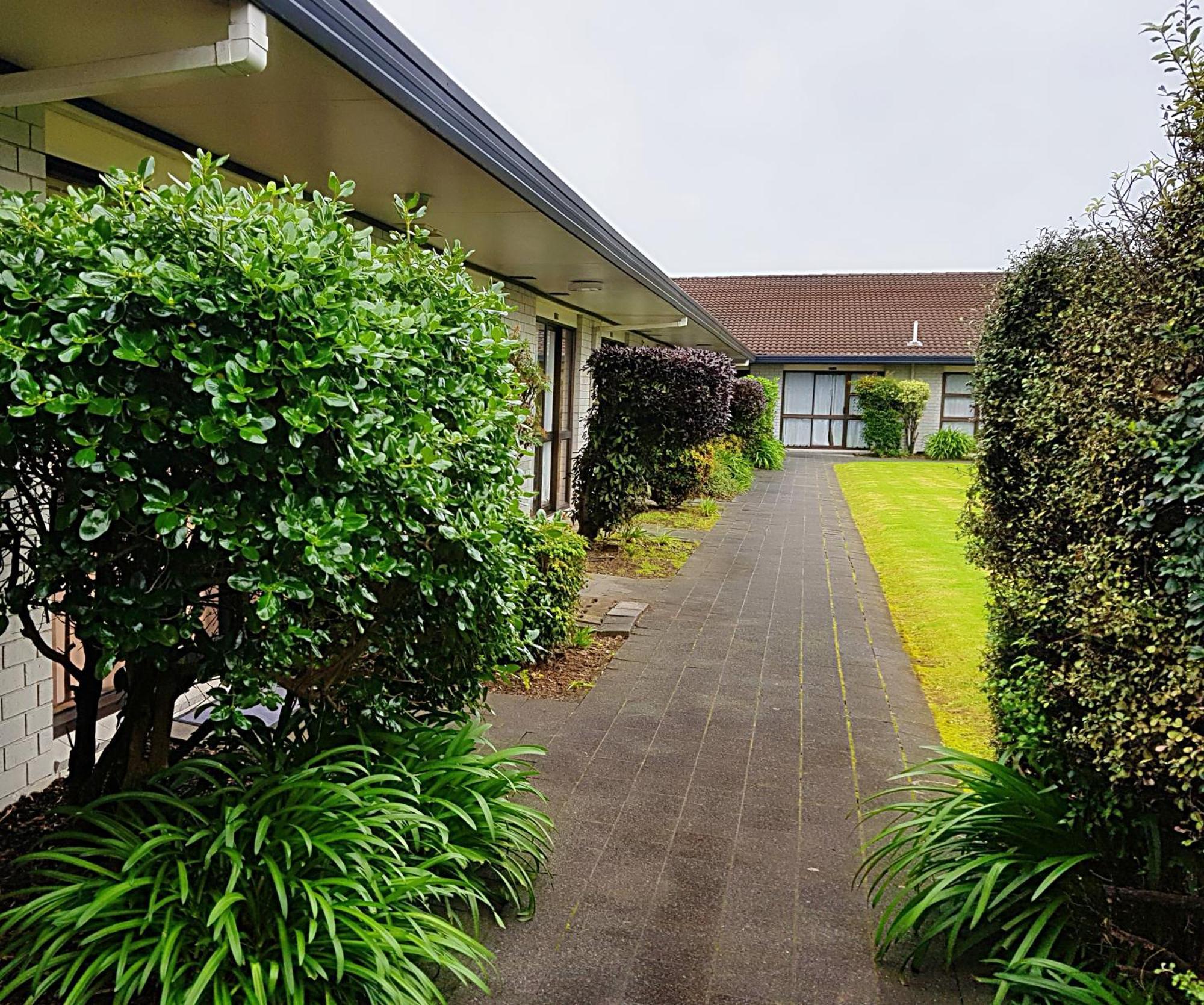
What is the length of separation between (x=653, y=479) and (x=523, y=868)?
695 cm

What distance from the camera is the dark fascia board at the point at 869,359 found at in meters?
25.0

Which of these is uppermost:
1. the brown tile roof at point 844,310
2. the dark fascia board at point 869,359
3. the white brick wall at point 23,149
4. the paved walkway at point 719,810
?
the brown tile roof at point 844,310

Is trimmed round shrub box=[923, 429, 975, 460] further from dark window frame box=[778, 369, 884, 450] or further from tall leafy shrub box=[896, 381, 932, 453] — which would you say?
dark window frame box=[778, 369, 884, 450]

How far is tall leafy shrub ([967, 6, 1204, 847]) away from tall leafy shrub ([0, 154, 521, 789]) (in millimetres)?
1738

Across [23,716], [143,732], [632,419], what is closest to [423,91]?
[143,732]

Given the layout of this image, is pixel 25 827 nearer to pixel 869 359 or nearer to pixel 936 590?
pixel 936 590

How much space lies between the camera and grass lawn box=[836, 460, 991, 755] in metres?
5.21

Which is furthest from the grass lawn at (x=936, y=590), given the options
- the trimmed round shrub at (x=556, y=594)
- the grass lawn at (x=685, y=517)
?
the trimmed round shrub at (x=556, y=594)

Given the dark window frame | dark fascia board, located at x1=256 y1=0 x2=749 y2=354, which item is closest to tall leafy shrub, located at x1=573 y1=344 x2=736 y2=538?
dark fascia board, located at x1=256 y1=0 x2=749 y2=354

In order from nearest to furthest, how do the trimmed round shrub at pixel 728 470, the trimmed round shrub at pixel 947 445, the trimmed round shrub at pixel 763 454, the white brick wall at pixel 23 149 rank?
the white brick wall at pixel 23 149, the trimmed round shrub at pixel 728 470, the trimmed round shrub at pixel 763 454, the trimmed round shrub at pixel 947 445

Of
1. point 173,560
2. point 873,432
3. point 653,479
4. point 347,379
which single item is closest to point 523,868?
point 173,560

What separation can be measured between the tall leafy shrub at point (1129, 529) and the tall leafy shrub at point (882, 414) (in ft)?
73.3

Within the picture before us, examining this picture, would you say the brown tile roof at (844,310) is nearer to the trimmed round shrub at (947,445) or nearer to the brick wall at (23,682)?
the trimmed round shrub at (947,445)

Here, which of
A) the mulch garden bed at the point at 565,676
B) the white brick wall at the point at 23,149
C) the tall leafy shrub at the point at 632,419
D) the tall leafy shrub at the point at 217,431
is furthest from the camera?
the tall leafy shrub at the point at 632,419
